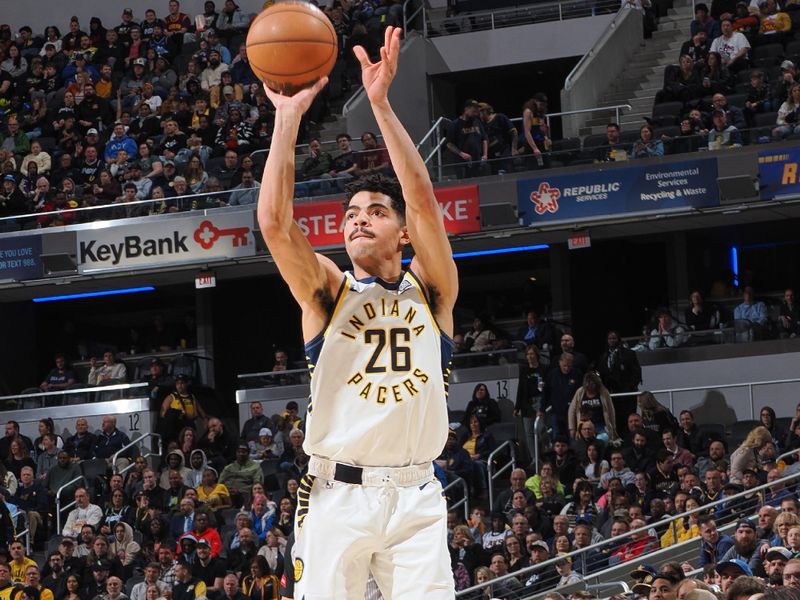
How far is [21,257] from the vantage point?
1984 centimetres

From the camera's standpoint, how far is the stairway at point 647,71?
2075 cm

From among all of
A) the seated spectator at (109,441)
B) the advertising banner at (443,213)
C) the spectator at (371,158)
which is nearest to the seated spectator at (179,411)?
the seated spectator at (109,441)

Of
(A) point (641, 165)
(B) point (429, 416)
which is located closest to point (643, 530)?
(A) point (641, 165)

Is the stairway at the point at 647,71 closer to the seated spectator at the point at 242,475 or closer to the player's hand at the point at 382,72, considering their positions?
the seated spectator at the point at 242,475

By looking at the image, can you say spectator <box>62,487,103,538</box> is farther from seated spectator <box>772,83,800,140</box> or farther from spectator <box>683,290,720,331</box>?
seated spectator <box>772,83,800,140</box>

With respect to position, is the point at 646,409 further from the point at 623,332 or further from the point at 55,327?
the point at 55,327

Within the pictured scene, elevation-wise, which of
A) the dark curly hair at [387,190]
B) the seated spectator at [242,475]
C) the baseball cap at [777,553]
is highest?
the dark curly hair at [387,190]

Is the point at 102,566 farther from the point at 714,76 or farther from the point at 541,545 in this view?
the point at 714,76

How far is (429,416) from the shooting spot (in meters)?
5.05

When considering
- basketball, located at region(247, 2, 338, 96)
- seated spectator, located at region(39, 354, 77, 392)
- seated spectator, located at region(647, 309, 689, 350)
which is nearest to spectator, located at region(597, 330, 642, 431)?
seated spectator, located at region(647, 309, 689, 350)

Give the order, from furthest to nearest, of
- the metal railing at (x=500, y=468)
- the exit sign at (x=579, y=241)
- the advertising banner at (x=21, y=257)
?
the advertising banner at (x=21, y=257) < the exit sign at (x=579, y=241) < the metal railing at (x=500, y=468)

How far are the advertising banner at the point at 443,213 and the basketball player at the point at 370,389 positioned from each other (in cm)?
1267

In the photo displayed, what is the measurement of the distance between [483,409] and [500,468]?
90cm

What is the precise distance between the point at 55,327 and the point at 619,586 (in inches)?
623
